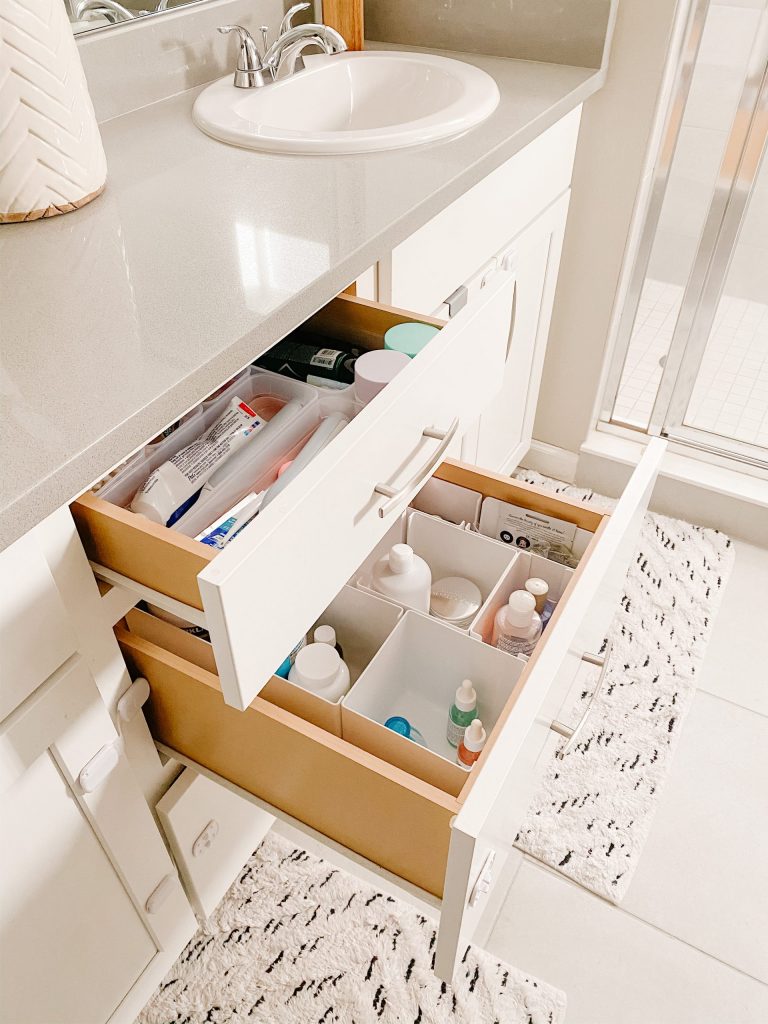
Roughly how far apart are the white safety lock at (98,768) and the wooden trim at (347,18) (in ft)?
3.77

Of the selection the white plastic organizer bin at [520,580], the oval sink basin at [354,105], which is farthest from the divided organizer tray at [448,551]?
the oval sink basin at [354,105]

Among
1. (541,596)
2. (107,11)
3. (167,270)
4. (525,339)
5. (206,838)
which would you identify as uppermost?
(107,11)

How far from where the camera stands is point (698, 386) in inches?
70.1

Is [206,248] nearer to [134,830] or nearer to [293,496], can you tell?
[293,496]

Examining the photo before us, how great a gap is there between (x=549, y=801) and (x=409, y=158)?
3.22 ft

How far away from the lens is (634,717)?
138 cm

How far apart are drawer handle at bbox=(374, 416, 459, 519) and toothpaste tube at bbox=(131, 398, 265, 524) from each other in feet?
0.57

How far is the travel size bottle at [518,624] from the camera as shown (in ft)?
2.82

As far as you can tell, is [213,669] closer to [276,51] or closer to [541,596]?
[541,596]

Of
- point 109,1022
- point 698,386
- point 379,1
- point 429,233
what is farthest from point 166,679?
point 698,386

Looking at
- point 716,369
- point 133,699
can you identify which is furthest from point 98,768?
point 716,369

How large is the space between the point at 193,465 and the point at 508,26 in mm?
1023

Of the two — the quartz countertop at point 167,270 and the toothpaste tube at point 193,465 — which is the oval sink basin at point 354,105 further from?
the toothpaste tube at point 193,465

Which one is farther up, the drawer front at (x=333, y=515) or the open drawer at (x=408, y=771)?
the drawer front at (x=333, y=515)
